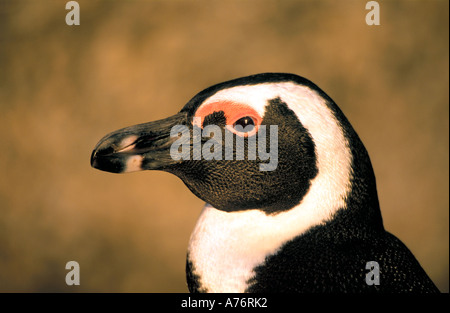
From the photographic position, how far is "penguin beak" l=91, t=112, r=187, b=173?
648mm

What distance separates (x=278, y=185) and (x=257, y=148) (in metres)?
0.05

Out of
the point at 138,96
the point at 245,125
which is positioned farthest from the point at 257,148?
the point at 138,96

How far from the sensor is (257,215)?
0.66 metres

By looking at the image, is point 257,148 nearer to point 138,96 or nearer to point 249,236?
point 249,236

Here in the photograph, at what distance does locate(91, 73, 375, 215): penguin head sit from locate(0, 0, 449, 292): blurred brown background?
0.87m

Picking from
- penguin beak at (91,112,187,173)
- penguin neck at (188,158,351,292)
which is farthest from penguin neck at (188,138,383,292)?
penguin beak at (91,112,187,173)

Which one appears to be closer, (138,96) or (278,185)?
(278,185)

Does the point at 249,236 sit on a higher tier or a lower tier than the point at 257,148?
A: lower

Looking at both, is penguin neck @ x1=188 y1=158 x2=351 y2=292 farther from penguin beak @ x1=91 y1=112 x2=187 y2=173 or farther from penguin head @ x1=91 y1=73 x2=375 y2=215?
penguin beak @ x1=91 y1=112 x2=187 y2=173

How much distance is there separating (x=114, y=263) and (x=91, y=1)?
29.3 inches

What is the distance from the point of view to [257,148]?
0.64 metres

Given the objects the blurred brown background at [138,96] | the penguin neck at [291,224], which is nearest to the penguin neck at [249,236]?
the penguin neck at [291,224]

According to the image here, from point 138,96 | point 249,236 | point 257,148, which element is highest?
point 138,96

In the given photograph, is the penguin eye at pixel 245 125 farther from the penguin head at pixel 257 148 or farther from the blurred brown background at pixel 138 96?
the blurred brown background at pixel 138 96
